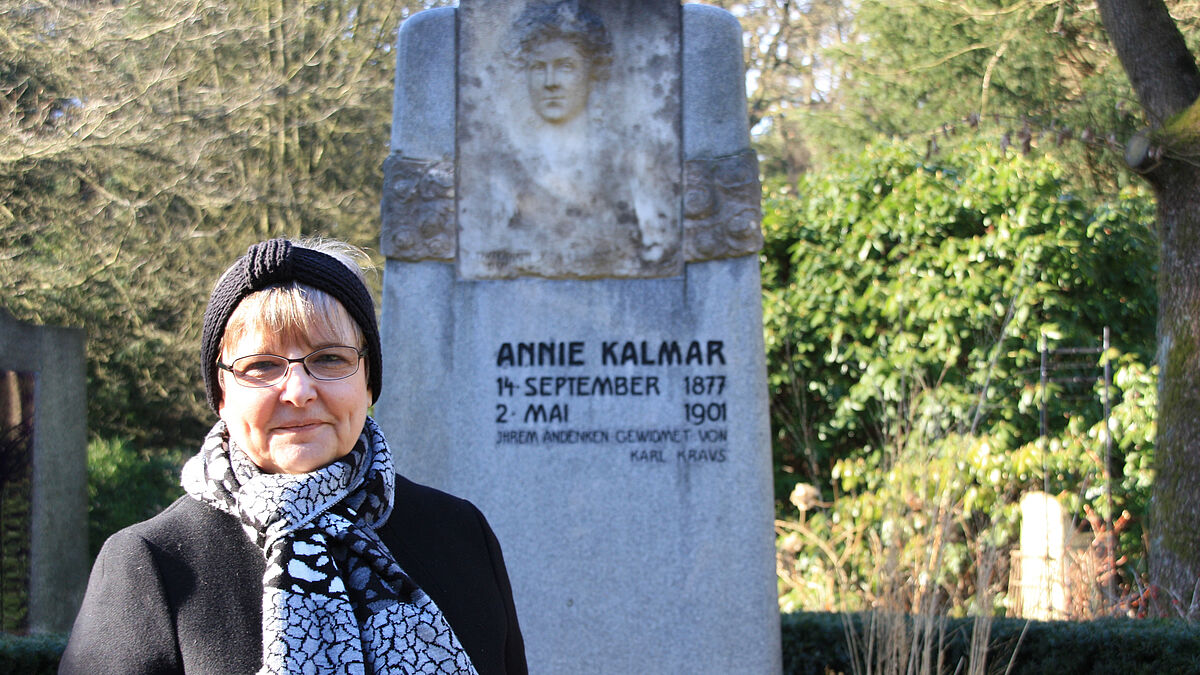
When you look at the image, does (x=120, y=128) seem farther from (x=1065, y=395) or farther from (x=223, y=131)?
(x=1065, y=395)

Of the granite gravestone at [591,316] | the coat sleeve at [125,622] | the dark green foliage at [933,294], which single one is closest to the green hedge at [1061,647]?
the granite gravestone at [591,316]

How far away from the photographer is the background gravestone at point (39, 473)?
5668mm

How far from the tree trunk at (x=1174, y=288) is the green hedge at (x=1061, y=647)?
0.95 metres

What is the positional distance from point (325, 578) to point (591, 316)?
2.62 m

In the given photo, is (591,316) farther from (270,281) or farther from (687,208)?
(270,281)

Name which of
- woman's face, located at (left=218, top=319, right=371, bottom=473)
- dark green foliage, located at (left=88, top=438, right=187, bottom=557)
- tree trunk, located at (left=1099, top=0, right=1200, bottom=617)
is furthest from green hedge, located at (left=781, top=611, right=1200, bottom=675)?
dark green foliage, located at (left=88, top=438, right=187, bottom=557)

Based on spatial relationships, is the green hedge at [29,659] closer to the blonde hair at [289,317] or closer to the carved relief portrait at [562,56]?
the carved relief portrait at [562,56]

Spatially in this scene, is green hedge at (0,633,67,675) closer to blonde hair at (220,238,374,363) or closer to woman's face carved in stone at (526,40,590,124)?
woman's face carved in stone at (526,40,590,124)

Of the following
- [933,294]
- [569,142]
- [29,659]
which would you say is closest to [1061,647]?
[569,142]

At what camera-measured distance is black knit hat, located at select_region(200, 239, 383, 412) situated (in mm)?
1738

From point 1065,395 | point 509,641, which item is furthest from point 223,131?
point 509,641

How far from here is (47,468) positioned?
581 cm

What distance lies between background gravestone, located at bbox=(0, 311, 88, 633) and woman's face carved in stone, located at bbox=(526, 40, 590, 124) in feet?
10.1

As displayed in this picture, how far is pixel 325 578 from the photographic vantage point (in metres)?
1.67
